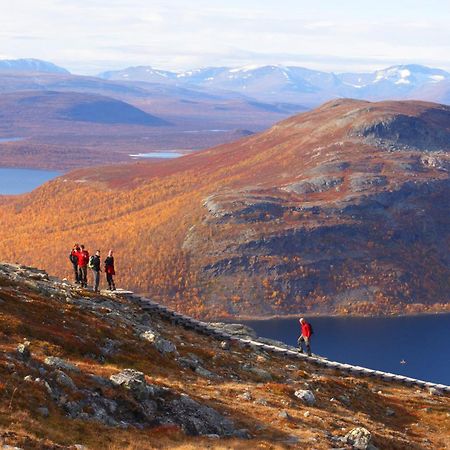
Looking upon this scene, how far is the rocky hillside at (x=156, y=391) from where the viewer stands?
3044cm

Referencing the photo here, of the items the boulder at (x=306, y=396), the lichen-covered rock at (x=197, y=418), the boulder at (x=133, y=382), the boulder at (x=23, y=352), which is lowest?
the boulder at (x=306, y=396)

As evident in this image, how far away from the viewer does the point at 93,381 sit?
3419 cm

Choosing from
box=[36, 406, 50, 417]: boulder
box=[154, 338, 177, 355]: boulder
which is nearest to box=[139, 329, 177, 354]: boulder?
box=[154, 338, 177, 355]: boulder

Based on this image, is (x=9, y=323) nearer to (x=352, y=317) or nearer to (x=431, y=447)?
(x=431, y=447)

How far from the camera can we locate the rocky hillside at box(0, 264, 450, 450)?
1198 inches

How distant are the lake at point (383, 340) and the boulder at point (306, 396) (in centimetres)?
10228

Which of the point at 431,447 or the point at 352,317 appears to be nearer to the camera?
the point at 431,447

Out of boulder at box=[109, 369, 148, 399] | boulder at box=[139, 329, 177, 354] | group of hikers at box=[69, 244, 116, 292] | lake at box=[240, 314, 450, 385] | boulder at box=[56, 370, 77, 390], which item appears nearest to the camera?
boulder at box=[56, 370, 77, 390]

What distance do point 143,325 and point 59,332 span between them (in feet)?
35.4

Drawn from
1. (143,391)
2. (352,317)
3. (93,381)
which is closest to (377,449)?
(143,391)

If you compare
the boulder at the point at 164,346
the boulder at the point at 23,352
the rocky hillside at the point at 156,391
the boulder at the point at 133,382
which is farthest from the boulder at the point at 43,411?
the boulder at the point at 164,346

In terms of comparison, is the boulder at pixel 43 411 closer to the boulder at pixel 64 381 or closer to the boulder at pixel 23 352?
the boulder at pixel 64 381

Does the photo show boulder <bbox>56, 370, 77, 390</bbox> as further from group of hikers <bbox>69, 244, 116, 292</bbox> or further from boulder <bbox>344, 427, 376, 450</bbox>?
group of hikers <bbox>69, 244, 116, 292</bbox>

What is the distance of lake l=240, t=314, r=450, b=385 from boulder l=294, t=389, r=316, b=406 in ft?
336
